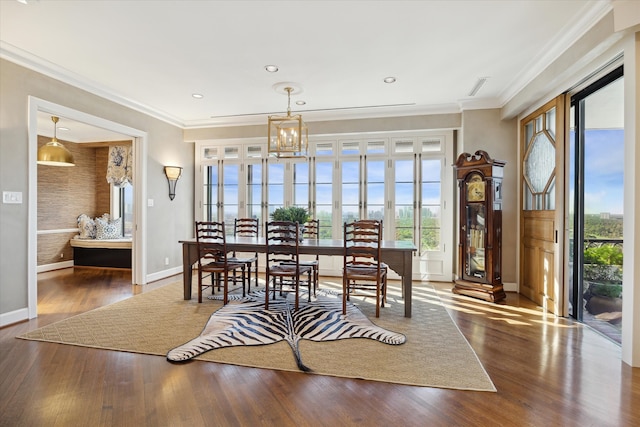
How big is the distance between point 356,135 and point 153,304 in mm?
4030

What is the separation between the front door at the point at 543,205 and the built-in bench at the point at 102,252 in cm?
679

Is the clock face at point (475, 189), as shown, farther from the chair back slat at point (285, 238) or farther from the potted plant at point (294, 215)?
the chair back slat at point (285, 238)

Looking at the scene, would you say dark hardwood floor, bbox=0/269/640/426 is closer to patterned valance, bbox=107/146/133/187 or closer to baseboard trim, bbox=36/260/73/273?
baseboard trim, bbox=36/260/73/273

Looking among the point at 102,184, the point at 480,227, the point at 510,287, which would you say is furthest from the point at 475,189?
the point at 102,184

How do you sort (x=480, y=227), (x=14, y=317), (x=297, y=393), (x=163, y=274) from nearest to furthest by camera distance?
(x=297, y=393) → (x=14, y=317) → (x=480, y=227) → (x=163, y=274)

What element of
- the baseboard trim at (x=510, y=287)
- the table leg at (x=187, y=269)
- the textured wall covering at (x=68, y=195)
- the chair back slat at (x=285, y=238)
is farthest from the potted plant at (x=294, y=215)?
the textured wall covering at (x=68, y=195)

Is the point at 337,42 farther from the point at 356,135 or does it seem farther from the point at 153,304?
the point at 153,304

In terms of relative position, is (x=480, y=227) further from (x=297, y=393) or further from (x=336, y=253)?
(x=297, y=393)

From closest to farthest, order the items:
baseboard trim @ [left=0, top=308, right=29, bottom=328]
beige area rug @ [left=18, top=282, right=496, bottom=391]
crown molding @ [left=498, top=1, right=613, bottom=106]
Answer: beige area rug @ [left=18, top=282, right=496, bottom=391] → crown molding @ [left=498, top=1, right=613, bottom=106] → baseboard trim @ [left=0, top=308, right=29, bottom=328]

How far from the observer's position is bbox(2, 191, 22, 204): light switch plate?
3340mm

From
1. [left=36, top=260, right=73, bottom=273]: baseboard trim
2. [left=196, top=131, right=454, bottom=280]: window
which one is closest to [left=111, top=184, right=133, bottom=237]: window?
[left=36, top=260, right=73, bottom=273]: baseboard trim

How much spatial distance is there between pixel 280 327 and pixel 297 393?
117 centimetres

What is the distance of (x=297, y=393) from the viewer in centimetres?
211

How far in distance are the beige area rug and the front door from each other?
1.31 meters
